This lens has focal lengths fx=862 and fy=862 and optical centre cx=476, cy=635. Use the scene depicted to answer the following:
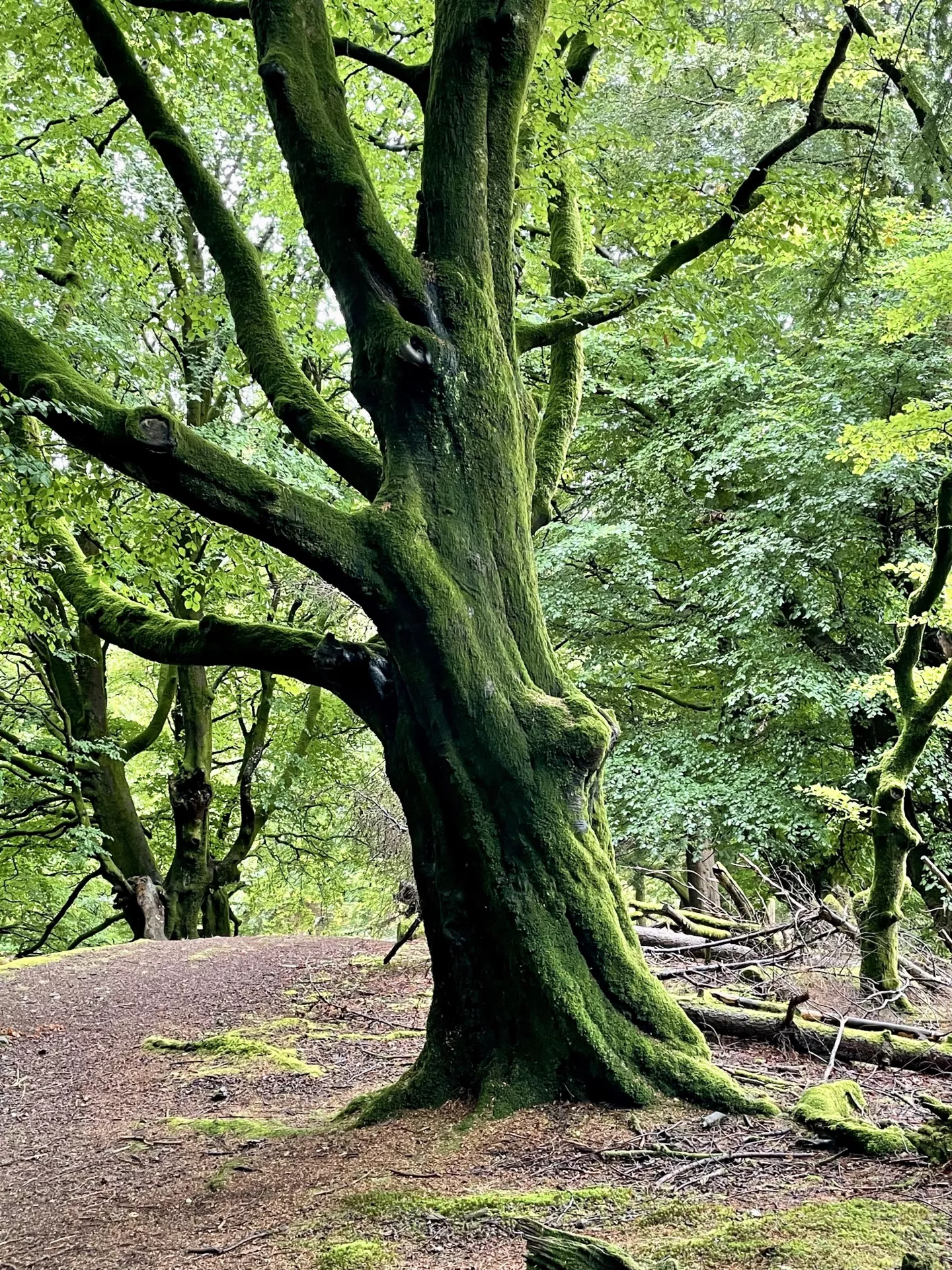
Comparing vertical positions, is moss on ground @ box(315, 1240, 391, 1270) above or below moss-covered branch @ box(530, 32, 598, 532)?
below

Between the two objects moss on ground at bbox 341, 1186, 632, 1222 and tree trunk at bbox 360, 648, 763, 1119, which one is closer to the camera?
moss on ground at bbox 341, 1186, 632, 1222

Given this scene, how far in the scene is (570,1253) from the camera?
1.93 m

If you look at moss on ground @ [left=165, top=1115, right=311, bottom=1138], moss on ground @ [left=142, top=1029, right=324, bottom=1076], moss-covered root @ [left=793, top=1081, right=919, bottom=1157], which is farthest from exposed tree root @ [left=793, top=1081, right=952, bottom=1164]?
moss on ground @ [left=142, top=1029, right=324, bottom=1076]

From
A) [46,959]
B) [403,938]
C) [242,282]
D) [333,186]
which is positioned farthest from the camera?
[46,959]

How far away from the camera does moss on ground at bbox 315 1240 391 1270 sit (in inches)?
98.9

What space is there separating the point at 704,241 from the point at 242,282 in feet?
9.48

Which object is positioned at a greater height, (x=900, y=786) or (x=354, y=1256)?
Result: (x=900, y=786)

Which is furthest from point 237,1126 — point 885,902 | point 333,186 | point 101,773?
point 101,773

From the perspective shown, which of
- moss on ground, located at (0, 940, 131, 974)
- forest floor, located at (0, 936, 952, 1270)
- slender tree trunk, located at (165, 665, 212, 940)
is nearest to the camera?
forest floor, located at (0, 936, 952, 1270)

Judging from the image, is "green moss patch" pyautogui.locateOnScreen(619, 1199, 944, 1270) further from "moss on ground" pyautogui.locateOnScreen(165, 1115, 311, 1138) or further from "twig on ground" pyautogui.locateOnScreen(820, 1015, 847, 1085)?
"moss on ground" pyautogui.locateOnScreen(165, 1115, 311, 1138)

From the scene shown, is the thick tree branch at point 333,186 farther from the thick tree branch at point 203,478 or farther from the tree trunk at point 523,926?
the tree trunk at point 523,926

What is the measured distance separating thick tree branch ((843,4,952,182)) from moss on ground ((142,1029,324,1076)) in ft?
22.9

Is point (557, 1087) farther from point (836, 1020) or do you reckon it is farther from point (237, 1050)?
point (237, 1050)

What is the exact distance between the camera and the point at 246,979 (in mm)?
8406
